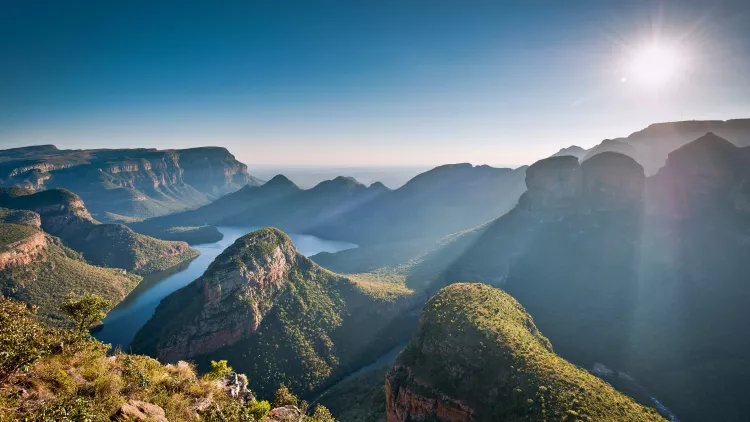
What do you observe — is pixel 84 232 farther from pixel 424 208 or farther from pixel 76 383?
pixel 424 208

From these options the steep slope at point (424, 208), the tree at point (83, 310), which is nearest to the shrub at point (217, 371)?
the tree at point (83, 310)

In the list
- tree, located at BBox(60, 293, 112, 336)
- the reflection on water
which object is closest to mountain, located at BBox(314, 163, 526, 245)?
the reflection on water

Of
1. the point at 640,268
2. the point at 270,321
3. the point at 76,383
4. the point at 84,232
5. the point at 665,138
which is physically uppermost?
the point at 665,138

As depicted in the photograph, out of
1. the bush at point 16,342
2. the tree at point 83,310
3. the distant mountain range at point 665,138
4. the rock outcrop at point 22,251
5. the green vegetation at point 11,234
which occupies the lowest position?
the rock outcrop at point 22,251

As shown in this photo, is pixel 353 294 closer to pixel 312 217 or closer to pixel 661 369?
pixel 661 369

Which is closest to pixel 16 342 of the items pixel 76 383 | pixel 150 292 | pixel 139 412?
pixel 76 383

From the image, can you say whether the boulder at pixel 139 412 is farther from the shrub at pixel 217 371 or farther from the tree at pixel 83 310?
the shrub at pixel 217 371
